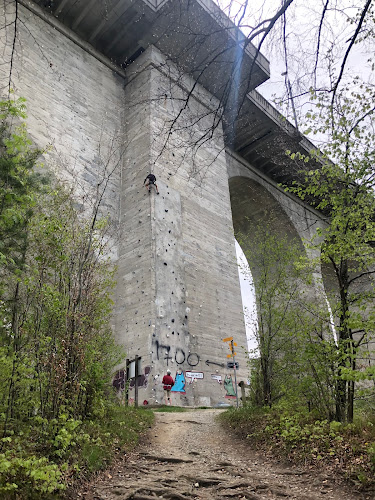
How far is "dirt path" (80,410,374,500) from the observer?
382cm

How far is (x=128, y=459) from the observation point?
4980 mm

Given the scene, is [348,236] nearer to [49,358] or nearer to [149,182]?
[49,358]

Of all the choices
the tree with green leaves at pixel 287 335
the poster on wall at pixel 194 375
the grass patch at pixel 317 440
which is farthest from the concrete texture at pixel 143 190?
the grass patch at pixel 317 440

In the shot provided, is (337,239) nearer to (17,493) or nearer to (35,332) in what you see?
(35,332)

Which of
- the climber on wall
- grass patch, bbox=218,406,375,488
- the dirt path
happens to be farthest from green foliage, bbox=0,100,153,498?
the climber on wall

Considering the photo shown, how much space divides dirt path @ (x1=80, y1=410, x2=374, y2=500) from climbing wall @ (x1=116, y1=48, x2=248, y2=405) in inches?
173

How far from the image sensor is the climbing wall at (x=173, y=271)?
35.3 ft

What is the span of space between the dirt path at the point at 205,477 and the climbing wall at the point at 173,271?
14.4ft

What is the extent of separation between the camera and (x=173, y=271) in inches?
471

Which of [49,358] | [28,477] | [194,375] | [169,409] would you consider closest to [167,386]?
[169,409]

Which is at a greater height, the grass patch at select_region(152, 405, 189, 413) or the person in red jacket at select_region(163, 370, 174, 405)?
the person in red jacket at select_region(163, 370, 174, 405)

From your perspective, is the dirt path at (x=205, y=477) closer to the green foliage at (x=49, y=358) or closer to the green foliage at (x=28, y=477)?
the green foliage at (x=49, y=358)

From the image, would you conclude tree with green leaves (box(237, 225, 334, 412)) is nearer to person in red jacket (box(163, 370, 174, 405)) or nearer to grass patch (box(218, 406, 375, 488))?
grass patch (box(218, 406, 375, 488))

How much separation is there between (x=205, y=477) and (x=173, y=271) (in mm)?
7928
